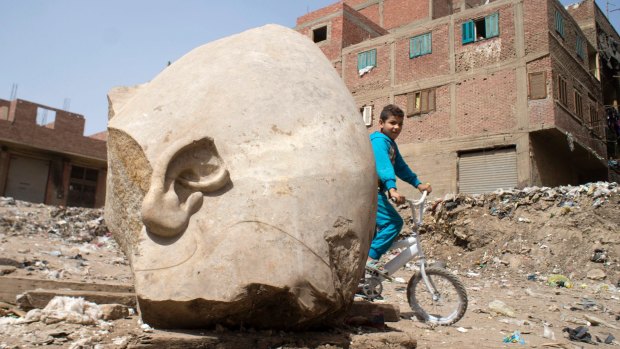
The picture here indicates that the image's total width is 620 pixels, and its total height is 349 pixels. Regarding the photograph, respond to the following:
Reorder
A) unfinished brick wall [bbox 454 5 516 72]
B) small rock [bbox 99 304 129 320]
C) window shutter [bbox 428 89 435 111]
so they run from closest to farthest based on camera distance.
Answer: small rock [bbox 99 304 129 320]
unfinished brick wall [bbox 454 5 516 72]
window shutter [bbox 428 89 435 111]

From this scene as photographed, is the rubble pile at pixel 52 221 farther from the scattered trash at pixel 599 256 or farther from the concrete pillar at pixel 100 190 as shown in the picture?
the scattered trash at pixel 599 256

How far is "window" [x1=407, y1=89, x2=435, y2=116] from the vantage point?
54.7ft

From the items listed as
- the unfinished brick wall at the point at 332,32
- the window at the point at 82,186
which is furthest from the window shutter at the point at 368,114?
the window at the point at 82,186

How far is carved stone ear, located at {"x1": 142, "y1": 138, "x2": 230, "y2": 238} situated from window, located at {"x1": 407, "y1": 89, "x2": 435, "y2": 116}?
15.5 meters

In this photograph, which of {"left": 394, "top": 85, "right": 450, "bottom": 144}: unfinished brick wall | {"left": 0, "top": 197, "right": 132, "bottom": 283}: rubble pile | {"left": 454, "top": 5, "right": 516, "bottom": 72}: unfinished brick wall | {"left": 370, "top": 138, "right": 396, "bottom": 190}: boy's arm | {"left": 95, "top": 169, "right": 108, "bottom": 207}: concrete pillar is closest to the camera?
{"left": 370, "top": 138, "right": 396, "bottom": 190}: boy's arm

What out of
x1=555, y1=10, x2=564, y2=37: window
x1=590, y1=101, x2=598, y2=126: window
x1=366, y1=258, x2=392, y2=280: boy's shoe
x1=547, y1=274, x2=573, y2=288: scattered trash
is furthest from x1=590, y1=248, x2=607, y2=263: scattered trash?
x1=590, y1=101, x2=598, y2=126: window

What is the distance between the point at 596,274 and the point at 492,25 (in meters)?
10.4

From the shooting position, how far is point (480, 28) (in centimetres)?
1631

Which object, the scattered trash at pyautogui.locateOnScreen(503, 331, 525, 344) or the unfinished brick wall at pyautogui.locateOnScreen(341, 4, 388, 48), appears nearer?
the scattered trash at pyautogui.locateOnScreen(503, 331, 525, 344)

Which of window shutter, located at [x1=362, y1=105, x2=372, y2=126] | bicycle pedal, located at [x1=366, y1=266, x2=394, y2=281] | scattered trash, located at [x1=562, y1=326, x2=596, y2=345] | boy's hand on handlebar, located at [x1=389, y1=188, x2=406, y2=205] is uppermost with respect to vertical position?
window shutter, located at [x1=362, y1=105, x2=372, y2=126]

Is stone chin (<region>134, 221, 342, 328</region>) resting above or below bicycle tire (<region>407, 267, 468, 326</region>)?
above

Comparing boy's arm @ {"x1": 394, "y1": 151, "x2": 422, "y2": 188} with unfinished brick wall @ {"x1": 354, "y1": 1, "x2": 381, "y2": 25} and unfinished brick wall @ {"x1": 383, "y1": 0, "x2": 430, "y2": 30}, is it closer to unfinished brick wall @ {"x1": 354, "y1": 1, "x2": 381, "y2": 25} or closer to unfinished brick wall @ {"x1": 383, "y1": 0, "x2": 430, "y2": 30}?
unfinished brick wall @ {"x1": 383, "y1": 0, "x2": 430, "y2": 30}

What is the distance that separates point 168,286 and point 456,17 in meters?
16.8

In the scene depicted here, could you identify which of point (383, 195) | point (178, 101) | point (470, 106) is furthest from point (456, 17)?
point (178, 101)
